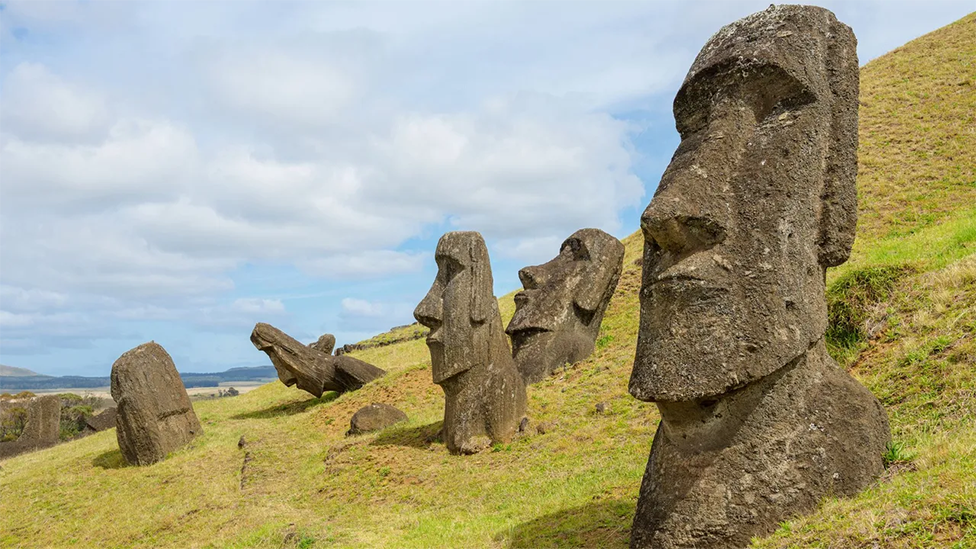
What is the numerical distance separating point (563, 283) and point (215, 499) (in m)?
9.06

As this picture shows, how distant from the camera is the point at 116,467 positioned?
55.8 ft

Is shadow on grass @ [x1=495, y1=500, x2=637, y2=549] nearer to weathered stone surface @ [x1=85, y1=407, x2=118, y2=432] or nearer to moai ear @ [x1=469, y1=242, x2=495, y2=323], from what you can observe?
moai ear @ [x1=469, y1=242, x2=495, y2=323]

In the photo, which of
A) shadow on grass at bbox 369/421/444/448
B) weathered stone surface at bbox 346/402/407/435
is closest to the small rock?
shadow on grass at bbox 369/421/444/448

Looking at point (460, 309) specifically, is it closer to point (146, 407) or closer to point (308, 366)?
point (146, 407)

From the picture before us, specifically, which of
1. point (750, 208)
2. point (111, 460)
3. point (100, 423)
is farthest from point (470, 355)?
point (100, 423)

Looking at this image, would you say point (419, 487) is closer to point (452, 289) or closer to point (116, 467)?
point (452, 289)

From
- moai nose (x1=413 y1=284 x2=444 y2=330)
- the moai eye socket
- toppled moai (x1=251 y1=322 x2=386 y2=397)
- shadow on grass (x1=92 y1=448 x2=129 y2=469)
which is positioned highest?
the moai eye socket

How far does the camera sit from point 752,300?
5.39 metres

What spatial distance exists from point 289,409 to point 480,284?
38.3ft

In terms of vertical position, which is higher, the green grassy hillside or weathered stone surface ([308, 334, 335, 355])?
weathered stone surface ([308, 334, 335, 355])

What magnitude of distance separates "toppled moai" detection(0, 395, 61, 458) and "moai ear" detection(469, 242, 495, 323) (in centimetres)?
1923

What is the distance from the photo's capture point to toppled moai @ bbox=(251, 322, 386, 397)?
2167 centimetres

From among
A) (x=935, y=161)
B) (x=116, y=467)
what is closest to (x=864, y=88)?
(x=935, y=161)

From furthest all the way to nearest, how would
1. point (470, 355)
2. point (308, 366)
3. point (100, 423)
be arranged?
1. point (100, 423)
2. point (308, 366)
3. point (470, 355)
